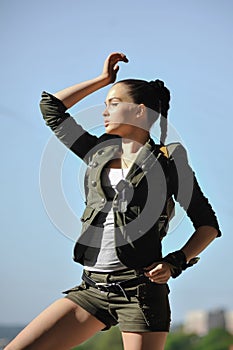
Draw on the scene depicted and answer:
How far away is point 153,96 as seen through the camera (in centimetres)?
142

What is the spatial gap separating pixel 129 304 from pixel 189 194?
225mm

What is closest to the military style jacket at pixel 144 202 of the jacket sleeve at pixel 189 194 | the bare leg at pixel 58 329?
the jacket sleeve at pixel 189 194

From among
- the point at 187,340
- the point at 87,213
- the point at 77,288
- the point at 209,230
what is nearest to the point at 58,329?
the point at 77,288

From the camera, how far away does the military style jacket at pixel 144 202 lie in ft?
4.33

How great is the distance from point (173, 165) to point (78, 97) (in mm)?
231

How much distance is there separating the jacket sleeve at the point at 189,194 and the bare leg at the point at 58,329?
259 mm

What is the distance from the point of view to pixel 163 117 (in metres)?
1.42

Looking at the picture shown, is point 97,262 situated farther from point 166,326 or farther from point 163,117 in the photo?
point 163,117

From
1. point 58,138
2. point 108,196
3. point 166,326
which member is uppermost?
point 58,138

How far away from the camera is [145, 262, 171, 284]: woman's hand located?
1.27m

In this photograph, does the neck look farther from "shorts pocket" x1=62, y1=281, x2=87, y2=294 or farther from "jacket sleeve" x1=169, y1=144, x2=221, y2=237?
"shorts pocket" x1=62, y1=281, x2=87, y2=294

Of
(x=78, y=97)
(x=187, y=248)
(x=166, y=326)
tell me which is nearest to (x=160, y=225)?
(x=187, y=248)

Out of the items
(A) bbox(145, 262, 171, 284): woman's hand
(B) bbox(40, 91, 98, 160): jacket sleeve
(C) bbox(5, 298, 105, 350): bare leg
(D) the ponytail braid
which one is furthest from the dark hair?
(C) bbox(5, 298, 105, 350): bare leg

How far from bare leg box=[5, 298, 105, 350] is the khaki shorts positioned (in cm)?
2
